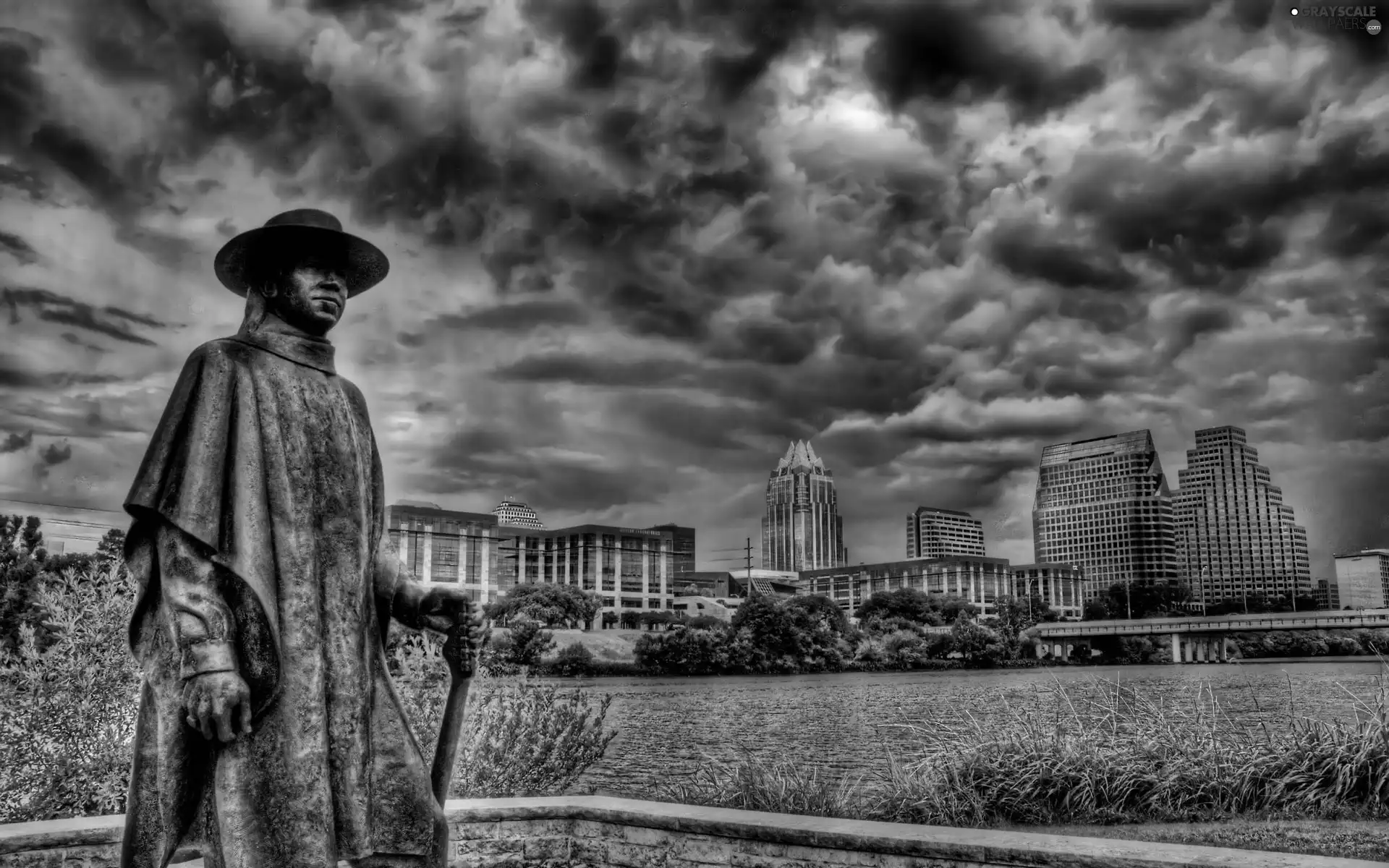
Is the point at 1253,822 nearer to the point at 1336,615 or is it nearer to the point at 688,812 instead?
the point at 688,812

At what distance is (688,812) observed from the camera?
18.8ft

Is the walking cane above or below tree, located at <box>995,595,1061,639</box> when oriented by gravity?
above

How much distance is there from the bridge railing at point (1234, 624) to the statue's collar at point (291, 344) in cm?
8065

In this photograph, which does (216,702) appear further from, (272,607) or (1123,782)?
(1123,782)

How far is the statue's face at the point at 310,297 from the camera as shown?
3486 mm

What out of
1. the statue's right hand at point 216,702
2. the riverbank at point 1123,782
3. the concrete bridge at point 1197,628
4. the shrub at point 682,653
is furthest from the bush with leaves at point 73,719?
the concrete bridge at point 1197,628

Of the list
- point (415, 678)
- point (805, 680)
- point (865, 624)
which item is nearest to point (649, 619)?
point (865, 624)

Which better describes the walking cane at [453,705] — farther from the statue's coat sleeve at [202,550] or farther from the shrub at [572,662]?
the shrub at [572,662]

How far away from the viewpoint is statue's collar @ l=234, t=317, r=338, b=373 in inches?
134

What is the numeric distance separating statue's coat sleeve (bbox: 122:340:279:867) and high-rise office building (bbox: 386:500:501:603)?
95.2 m

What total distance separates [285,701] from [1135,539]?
213m

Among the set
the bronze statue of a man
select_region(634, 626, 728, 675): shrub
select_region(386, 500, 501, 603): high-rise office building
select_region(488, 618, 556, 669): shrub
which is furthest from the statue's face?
select_region(386, 500, 501, 603): high-rise office building

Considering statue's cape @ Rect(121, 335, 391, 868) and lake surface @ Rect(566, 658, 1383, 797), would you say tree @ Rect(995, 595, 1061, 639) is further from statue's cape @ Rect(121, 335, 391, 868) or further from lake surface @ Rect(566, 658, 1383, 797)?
statue's cape @ Rect(121, 335, 391, 868)

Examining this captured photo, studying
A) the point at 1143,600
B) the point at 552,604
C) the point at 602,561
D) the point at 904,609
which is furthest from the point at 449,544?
the point at 1143,600
